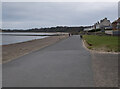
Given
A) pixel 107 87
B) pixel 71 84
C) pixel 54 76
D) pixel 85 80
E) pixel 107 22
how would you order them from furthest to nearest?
1. pixel 107 22
2. pixel 54 76
3. pixel 85 80
4. pixel 71 84
5. pixel 107 87

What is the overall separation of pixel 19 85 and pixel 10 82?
0.61 meters

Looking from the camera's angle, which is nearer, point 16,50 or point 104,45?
point 16,50

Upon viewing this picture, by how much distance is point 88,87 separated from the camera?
5484 millimetres

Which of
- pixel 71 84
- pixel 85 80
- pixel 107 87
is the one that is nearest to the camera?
pixel 107 87

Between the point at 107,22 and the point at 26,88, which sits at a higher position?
the point at 107,22

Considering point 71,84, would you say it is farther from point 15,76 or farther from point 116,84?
point 15,76

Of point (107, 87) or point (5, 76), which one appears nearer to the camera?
point (107, 87)

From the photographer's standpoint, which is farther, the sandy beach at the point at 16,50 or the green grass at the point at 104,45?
the green grass at the point at 104,45

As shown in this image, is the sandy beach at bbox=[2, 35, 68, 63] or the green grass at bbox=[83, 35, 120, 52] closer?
the sandy beach at bbox=[2, 35, 68, 63]

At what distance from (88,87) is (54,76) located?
185cm

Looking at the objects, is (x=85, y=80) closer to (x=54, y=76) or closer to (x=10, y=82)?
(x=54, y=76)

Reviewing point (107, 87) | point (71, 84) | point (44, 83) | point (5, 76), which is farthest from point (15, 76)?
point (107, 87)

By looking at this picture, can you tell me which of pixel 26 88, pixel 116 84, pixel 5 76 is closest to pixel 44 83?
pixel 26 88

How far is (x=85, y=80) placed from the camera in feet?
20.9
